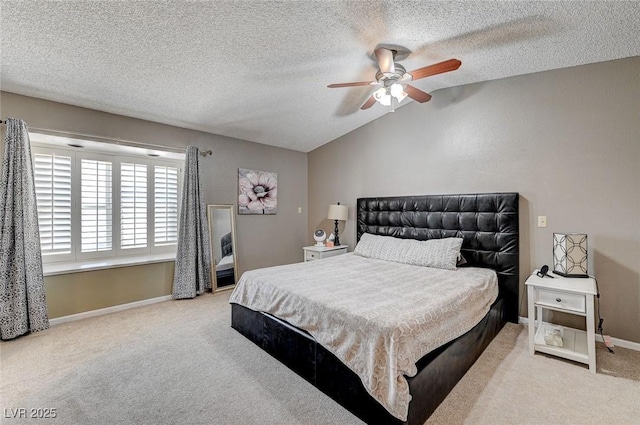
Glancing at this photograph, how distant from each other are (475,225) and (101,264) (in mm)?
4601

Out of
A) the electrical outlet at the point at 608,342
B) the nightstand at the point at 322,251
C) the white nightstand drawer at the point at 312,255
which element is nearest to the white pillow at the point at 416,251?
the nightstand at the point at 322,251

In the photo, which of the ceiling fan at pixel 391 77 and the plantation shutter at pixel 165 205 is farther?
the plantation shutter at pixel 165 205

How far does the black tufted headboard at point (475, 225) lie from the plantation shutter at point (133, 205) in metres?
3.60

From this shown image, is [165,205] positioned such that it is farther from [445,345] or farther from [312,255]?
[445,345]

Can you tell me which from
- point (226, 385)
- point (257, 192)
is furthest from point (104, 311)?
point (257, 192)

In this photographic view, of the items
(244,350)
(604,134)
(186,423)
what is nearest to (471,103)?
(604,134)

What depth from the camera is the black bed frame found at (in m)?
1.71

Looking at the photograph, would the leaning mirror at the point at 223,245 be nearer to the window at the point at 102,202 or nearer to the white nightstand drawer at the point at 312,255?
the window at the point at 102,202

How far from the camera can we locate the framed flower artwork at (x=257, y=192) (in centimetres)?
466

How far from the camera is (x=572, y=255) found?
2633 mm

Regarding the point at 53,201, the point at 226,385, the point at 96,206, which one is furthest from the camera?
the point at 96,206

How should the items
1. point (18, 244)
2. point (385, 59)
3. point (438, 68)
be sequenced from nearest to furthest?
point (438, 68), point (385, 59), point (18, 244)

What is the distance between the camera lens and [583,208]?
2.77m

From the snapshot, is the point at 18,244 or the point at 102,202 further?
the point at 102,202
